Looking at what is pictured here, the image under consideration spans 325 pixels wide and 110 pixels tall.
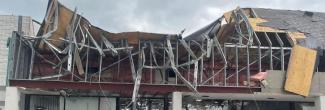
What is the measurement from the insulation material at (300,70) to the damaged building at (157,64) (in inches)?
2.6

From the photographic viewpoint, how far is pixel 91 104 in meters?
33.6

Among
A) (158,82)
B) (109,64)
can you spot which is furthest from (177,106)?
(109,64)

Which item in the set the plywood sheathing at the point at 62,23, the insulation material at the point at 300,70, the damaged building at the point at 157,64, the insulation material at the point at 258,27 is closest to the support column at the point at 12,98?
the damaged building at the point at 157,64

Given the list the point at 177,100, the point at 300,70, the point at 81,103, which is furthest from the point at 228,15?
the point at 81,103

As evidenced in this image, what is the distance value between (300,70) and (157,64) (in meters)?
9.39

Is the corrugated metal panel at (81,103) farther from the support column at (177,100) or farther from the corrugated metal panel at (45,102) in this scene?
the support column at (177,100)

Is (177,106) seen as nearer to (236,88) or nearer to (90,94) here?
(236,88)

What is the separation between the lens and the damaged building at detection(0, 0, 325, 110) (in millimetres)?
30516

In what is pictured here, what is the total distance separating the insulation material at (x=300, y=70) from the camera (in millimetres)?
32281

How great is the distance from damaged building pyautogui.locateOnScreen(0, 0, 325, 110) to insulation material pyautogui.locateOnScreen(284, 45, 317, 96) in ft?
0.21

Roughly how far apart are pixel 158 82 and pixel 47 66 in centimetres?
761

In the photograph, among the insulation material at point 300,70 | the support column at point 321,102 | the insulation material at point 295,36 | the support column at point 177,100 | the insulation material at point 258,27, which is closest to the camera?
the support column at point 177,100

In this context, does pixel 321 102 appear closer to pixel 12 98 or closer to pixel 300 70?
pixel 300 70

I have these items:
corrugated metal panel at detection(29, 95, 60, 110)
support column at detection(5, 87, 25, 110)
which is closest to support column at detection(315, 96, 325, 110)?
corrugated metal panel at detection(29, 95, 60, 110)
